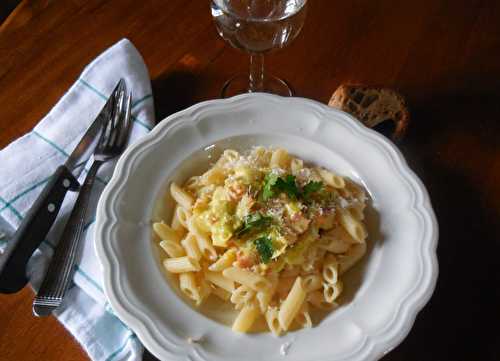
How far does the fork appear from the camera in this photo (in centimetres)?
142

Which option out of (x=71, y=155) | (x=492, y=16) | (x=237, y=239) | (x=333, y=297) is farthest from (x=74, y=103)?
(x=492, y=16)

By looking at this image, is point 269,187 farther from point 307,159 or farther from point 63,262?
point 63,262

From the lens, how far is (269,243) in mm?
1350

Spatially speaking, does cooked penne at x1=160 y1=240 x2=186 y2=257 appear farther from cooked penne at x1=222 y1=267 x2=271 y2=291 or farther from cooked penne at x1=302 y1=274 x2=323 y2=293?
cooked penne at x1=302 y1=274 x2=323 y2=293

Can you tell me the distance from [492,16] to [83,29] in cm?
176

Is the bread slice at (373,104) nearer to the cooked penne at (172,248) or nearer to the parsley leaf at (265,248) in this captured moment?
the parsley leaf at (265,248)

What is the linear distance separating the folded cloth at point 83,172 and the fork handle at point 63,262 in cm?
2

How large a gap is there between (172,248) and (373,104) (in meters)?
0.88

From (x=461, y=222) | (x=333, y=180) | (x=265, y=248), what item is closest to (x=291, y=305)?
(x=265, y=248)

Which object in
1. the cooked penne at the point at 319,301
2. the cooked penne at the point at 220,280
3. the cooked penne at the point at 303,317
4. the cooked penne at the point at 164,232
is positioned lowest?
the cooked penne at the point at 319,301

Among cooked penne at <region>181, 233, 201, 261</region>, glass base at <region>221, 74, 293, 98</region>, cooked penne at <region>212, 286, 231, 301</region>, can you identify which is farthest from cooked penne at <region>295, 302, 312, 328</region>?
glass base at <region>221, 74, 293, 98</region>

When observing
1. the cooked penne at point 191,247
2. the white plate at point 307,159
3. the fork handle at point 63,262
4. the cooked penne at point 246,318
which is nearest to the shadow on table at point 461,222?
the white plate at point 307,159

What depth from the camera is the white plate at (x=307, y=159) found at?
4.11ft

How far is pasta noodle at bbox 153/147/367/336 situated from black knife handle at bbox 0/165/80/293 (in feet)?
1.13
